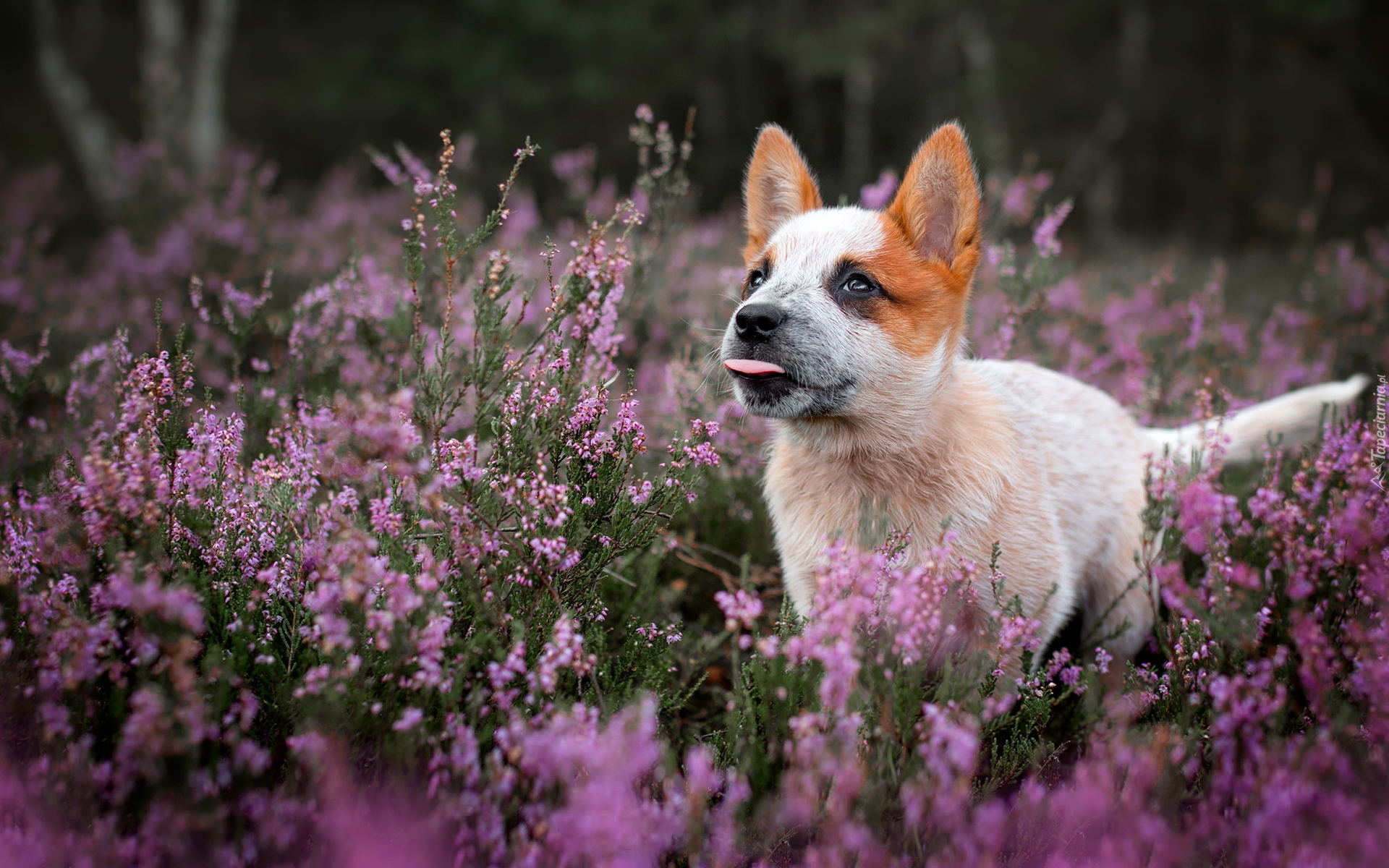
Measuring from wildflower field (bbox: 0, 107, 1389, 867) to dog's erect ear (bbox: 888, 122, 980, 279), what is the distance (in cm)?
87

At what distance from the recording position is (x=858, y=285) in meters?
2.61

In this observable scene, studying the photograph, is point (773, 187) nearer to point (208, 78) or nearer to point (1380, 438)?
point (1380, 438)

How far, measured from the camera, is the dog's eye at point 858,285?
260 centimetres

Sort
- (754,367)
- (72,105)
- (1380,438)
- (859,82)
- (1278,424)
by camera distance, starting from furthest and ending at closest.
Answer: (859,82) < (72,105) < (1278,424) < (754,367) < (1380,438)

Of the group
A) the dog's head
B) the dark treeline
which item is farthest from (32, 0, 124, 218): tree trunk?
the dog's head

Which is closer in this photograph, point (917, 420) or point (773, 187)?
point (917, 420)

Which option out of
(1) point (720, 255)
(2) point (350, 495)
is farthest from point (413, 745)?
(1) point (720, 255)

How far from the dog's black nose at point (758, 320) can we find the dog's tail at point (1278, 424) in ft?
5.61

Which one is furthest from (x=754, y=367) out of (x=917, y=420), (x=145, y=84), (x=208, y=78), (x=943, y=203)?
(x=208, y=78)

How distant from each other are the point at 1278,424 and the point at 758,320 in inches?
88.5

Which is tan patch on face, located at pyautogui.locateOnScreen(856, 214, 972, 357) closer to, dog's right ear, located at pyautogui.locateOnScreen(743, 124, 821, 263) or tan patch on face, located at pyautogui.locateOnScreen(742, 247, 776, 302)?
tan patch on face, located at pyautogui.locateOnScreen(742, 247, 776, 302)

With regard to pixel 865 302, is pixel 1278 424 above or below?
below

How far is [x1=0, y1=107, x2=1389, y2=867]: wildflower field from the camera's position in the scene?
1457 mm

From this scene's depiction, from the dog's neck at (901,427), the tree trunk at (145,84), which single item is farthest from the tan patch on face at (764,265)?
the tree trunk at (145,84)
